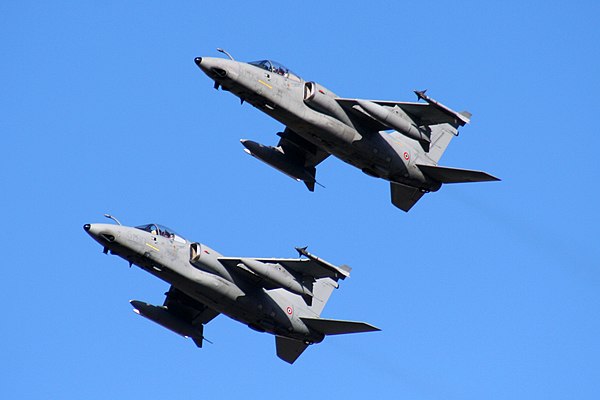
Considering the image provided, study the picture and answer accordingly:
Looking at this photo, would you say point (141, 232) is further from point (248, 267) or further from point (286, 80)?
point (286, 80)

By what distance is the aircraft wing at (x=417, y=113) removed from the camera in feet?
173

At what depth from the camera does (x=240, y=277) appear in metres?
51.2

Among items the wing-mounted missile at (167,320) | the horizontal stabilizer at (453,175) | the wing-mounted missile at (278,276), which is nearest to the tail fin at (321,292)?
the wing-mounted missile at (278,276)

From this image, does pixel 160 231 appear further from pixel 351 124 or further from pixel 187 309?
pixel 351 124

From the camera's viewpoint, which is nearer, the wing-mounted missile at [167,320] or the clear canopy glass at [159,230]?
the clear canopy glass at [159,230]

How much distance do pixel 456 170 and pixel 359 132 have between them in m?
3.72

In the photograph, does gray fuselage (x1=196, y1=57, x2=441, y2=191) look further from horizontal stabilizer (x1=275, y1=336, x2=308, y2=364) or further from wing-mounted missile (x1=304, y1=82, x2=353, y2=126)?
horizontal stabilizer (x1=275, y1=336, x2=308, y2=364)

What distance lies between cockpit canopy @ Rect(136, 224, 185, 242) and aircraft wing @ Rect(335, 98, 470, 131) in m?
7.48

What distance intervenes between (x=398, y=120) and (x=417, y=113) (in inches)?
46.2

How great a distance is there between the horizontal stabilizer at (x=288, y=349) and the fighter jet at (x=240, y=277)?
855 millimetres

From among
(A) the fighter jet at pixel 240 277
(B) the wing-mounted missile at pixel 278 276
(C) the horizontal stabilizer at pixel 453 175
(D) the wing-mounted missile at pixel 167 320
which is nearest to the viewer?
(A) the fighter jet at pixel 240 277

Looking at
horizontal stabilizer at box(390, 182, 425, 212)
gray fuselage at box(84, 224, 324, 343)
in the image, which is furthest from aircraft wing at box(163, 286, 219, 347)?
horizontal stabilizer at box(390, 182, 425, 212)

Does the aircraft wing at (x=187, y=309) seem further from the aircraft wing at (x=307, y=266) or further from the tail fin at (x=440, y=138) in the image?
the tail fin at (x=440, y=138)

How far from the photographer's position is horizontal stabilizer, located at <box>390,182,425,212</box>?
55719 millimetres
